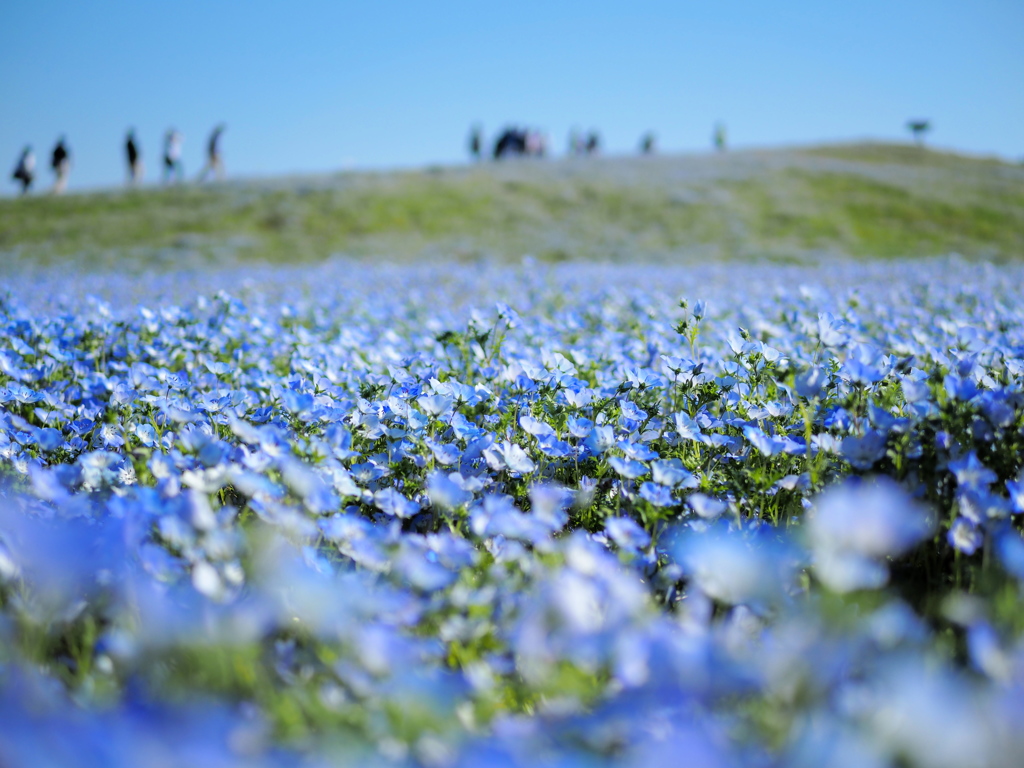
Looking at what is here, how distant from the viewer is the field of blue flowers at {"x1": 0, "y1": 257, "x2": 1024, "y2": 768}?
3.30 feet

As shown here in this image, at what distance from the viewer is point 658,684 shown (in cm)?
108

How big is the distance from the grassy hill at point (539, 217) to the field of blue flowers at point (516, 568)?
15876mm

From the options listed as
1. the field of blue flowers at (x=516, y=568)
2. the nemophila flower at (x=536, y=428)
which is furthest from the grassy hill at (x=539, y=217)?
the nemophila flower at (x=536, y=428)

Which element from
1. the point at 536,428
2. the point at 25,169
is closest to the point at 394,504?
the point at 536,428

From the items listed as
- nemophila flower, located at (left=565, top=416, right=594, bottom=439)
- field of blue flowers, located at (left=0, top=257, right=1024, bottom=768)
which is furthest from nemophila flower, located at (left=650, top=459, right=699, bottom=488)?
nemophila flower, located at (left=565, top=416, right=594, bottom=439)

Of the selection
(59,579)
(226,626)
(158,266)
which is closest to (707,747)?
(226,626)

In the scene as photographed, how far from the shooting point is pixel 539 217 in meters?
23.7

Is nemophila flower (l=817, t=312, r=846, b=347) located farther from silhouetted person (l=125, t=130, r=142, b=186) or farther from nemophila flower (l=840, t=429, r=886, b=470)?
silhouetted person (l=125, t=130, r=142, b=186)

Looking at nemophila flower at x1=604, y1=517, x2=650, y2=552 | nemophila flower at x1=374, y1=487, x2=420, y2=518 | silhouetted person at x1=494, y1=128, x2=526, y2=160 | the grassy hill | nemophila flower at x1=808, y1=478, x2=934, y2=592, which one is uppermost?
silhouetted person at x1=494, y1=128, x2=526, y2=160

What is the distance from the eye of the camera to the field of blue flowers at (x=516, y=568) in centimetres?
100

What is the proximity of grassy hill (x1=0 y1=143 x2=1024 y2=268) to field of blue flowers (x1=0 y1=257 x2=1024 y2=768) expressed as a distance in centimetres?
1588

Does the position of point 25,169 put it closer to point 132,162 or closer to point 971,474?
point 132,162

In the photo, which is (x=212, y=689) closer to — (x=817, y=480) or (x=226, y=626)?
(x=226, y=626)

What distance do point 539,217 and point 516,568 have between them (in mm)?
22842
